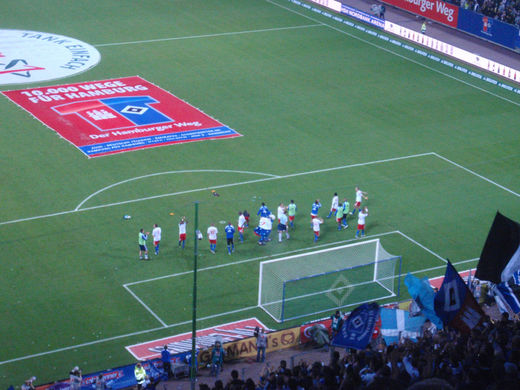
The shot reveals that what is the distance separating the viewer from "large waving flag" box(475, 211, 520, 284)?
73.0 feet

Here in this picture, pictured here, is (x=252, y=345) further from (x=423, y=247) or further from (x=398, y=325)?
(x=423, y=247)

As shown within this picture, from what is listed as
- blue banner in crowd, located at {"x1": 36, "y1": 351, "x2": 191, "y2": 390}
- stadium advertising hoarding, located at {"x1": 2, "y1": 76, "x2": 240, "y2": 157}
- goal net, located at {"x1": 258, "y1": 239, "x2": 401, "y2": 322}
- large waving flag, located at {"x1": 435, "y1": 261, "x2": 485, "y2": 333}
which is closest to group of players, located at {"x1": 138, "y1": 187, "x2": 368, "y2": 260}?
goal net, located at {"x1": 258, "y1": 239, "x2": 401, "y2": 322}

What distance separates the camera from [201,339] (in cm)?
2761

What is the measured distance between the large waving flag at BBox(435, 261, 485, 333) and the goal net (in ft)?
26.8

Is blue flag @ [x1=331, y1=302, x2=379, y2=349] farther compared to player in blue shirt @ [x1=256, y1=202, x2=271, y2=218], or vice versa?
player in blue shirt @ [x1=256, y1=202, x2=271, y2=218]

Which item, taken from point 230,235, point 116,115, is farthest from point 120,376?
point 116,115

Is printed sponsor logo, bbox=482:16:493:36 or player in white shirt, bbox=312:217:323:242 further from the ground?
printed sponsor logo, bbox=482:16:493:36

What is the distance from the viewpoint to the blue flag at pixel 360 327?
20688 mm

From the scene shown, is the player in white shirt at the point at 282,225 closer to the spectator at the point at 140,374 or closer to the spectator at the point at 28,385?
the spectator at the point at 140,374

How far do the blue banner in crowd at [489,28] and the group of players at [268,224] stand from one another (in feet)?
88.3

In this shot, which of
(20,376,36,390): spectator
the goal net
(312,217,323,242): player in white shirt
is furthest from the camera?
(312,217,323,242): player in white shirt

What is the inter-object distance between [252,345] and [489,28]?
40.2m

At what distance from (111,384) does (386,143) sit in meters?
23.1

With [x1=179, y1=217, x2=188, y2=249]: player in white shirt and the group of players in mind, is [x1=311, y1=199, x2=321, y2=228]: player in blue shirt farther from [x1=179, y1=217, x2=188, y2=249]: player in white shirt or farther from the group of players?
[x1=179, y1=217, x2=188, y2=249]: player in white shirt
